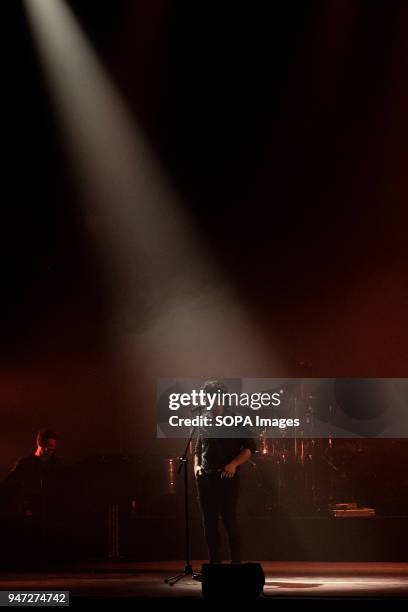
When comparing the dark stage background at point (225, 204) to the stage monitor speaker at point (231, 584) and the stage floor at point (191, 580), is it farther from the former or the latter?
the stage monitor speaker at point (231, 584)

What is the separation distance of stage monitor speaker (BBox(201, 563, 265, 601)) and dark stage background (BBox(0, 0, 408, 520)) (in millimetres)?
3910

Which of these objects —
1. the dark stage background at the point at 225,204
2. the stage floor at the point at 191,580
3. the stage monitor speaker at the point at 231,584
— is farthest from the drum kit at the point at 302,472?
the stage monitor speaker at the point at 231,584

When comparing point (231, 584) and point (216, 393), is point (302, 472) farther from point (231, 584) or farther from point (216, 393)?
point (231, 584)

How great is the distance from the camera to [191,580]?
614 cm

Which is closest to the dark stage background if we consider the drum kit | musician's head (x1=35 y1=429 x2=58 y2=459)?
the drum kit

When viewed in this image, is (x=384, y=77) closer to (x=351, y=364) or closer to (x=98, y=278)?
(x=351, y=364)

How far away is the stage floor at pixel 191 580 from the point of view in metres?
5.36

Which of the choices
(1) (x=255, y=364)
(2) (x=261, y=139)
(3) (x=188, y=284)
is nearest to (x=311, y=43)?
(2) (x=261, y=139)

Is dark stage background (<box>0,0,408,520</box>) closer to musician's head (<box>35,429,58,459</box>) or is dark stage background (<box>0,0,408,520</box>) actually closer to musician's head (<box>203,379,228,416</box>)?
musician's head (<box>35,429,58,459</box>)

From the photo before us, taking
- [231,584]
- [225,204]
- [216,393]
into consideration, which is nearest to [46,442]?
[216,393]

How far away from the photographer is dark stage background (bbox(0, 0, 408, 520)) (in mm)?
8820

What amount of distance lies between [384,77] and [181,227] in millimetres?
2688

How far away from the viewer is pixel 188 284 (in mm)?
9844

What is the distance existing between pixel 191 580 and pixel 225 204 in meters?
4.52
